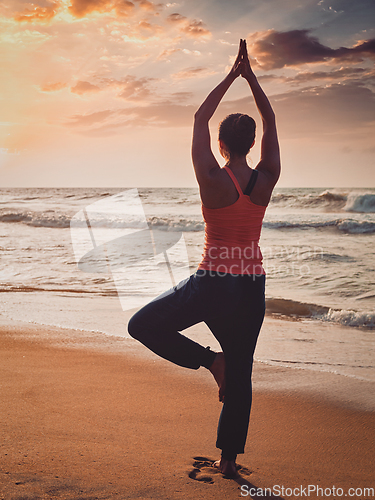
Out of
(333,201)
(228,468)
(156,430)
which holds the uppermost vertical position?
(333,201)

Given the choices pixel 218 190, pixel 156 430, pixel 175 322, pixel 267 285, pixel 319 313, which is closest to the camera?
pixel 218 190

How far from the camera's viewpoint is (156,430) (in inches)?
112

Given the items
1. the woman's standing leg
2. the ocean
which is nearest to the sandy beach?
the woman's standing leg

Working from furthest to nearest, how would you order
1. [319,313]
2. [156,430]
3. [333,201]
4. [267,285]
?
Answer: 1. [333,201]
2. [267,285]
3. [319,313]
4. [156,430]

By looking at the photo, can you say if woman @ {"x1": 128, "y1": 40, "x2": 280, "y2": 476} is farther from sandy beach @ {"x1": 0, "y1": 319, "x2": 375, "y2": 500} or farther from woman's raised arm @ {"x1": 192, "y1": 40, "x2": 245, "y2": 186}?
sandy beach @ {"x1": 0, "y1": 319, "x2": 375, "y2": 500}

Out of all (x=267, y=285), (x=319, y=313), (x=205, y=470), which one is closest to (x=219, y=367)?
(x=205, y=470)

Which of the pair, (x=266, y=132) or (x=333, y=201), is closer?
(x=266, y=132)

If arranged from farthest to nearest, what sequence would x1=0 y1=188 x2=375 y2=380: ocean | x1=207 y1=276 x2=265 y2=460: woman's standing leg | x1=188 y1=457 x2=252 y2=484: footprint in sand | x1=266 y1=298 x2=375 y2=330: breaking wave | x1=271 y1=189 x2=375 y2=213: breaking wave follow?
x1=271 y1=189 x2=375 y2=213: breaking wave
x1=266 y1=298 x2=375 y2=330: breaking wave
x1=0 y1=188 x2=375 y2=380: ocean
x1=188 y1=457 x2=252 y2=484: footprint in sand
x1=207 y1=276 x2=265 y2=460: woman's standing leg

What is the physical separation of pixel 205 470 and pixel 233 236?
131 centimetres

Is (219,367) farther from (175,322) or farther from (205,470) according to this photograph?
(205,470)

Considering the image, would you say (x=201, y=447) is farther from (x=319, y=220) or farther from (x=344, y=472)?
(x=319, y=220)

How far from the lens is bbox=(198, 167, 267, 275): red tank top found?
82.1 inches

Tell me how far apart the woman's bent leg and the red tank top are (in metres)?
0.15

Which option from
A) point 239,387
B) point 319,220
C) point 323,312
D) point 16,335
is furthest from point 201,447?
point 319,220
